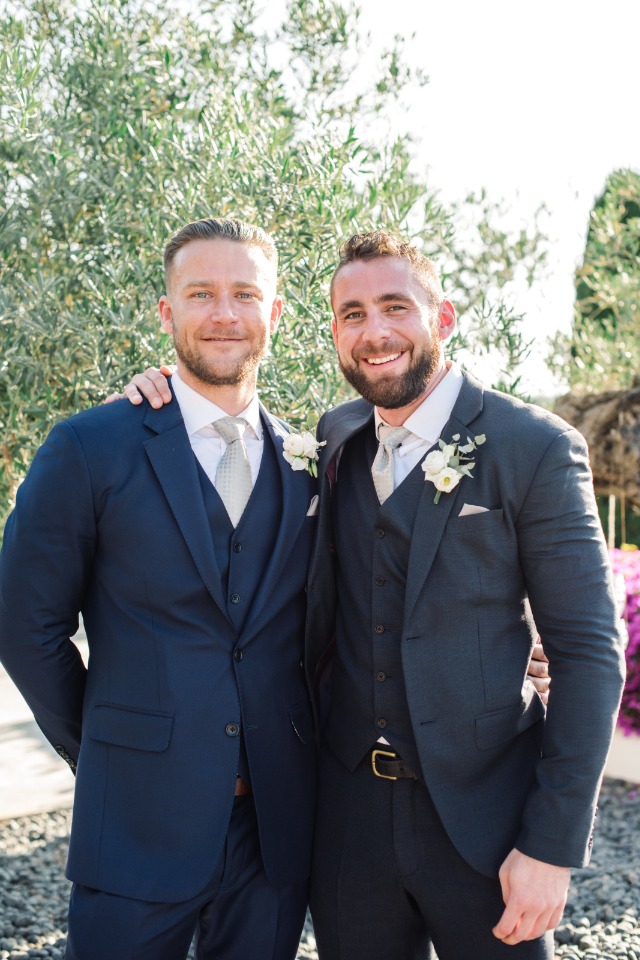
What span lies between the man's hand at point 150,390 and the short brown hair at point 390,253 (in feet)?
2.08

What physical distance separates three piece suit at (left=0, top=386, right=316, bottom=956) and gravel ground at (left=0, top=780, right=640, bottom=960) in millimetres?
1949

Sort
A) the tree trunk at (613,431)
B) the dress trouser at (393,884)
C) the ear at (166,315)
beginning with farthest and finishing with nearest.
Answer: the tree trunk at (613,431), the ear at (166,315), the dress trouser at (393,884)

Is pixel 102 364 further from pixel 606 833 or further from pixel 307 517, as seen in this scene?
pixel 606 833

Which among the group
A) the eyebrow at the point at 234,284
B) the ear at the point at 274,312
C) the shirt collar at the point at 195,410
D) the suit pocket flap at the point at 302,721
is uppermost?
the eyebrow at the point at 234,284

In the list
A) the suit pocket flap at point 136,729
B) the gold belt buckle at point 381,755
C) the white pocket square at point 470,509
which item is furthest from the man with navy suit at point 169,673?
the white pocket square at point 470,509

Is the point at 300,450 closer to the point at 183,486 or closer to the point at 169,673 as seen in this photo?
the point at 183,486

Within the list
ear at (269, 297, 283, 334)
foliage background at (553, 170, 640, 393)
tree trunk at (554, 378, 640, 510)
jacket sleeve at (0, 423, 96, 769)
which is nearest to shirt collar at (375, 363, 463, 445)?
ear at (269, 297, 283, 334)

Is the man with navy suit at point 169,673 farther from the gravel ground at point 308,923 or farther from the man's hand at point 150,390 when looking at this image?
the gravel ground at point 308,923

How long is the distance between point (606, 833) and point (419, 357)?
13.4 feet

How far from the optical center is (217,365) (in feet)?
8.80

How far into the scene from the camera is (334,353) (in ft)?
13.1

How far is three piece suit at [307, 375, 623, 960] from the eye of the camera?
2256 mm

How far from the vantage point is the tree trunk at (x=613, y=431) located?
7.80m

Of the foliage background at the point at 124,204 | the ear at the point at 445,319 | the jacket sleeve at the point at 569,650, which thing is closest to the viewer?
the jacket sleeve at the point at 569,650
